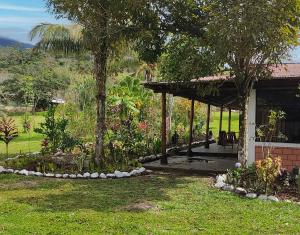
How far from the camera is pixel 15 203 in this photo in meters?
8.70

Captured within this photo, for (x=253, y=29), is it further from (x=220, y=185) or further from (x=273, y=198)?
(x=220, y=185)

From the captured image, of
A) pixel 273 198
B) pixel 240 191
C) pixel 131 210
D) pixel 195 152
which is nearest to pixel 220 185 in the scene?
pixel 240 191

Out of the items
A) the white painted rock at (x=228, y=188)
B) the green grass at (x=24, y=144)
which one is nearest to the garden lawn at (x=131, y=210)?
the white painted rock at (x=228, y=188)

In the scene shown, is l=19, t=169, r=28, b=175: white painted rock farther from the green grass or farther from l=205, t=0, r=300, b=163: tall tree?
l=205, t=0, r=300, b=163: tall tree

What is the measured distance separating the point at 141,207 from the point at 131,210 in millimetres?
315

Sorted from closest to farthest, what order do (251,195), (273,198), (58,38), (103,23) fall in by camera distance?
(273,198) < (251,195) < (103,23) < (58,38)

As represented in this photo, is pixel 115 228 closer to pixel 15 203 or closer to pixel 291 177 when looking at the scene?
pixel 15 203

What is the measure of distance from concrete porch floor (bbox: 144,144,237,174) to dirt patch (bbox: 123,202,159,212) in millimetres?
4985

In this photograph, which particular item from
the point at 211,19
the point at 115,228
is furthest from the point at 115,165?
the point at 115,228

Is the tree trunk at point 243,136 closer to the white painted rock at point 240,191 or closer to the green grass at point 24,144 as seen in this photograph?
the white painted rock at point 240,191

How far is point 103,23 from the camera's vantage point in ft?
39.8

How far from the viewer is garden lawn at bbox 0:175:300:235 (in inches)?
282

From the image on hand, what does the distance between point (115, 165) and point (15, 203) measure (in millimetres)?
4506

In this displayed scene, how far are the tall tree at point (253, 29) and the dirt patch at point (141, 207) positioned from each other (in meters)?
3.51
